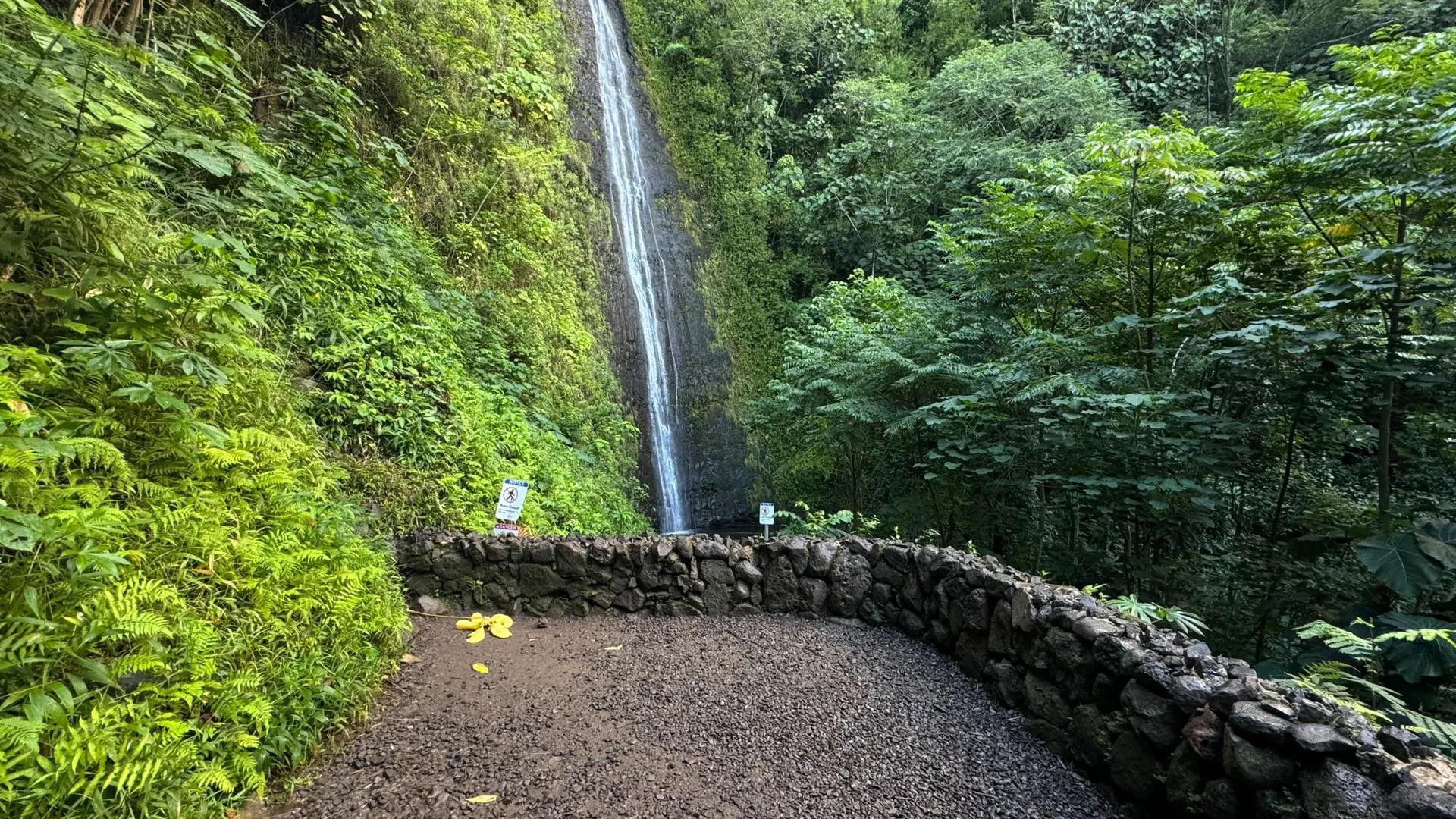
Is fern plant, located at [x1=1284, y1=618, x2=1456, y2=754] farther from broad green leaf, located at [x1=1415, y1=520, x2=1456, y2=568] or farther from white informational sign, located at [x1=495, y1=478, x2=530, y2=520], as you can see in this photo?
white informational sign, located at [x1=495, y1=478, x2=530, y2=520]

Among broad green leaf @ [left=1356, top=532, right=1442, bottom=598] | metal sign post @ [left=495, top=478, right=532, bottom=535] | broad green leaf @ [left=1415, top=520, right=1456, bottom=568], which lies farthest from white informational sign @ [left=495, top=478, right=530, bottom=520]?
broad green leaf @ [left=1415, top=520, right=1456, bottom=568]

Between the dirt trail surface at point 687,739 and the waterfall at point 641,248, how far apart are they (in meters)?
6.53

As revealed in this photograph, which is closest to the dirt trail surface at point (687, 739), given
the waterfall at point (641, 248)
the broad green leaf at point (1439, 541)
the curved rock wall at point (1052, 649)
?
the curved rock wall at point (1052, 649)

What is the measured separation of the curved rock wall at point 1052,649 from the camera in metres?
1.96

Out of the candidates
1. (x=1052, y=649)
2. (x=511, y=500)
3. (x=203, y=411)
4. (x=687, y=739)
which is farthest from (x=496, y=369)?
(x=1052, y=649)

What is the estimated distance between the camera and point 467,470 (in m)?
5.18

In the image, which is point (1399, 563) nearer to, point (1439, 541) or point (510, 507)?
point (1439, 541)

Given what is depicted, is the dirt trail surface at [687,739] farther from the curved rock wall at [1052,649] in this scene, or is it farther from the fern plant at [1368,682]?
the fern plant at [1368,682]

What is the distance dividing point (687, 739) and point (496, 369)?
5.35 m

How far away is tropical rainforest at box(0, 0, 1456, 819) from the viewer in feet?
7.22

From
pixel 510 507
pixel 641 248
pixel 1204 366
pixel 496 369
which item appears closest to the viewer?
pixel 510 507

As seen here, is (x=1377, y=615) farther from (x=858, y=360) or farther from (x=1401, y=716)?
(x=858, y=360)

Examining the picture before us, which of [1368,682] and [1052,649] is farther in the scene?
[1052,649]

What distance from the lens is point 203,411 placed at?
2.83m
